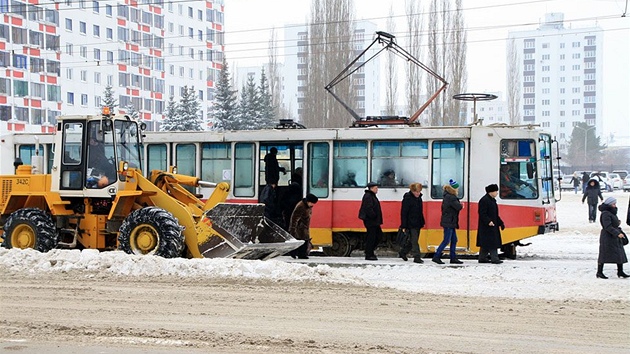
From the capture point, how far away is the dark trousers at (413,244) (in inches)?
672

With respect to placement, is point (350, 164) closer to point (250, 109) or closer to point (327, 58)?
point (327, 58)

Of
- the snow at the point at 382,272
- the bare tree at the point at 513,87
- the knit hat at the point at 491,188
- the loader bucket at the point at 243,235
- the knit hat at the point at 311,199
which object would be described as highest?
the bare tree at the point at 513,87

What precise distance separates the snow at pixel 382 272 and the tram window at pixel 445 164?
2.38 meters

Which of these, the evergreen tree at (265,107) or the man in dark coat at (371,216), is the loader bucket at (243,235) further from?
the evergreen tree at (265,107)

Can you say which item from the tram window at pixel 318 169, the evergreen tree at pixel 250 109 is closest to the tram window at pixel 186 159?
the tram window at pixel 318 169

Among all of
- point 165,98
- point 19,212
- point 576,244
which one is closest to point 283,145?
point 19,212

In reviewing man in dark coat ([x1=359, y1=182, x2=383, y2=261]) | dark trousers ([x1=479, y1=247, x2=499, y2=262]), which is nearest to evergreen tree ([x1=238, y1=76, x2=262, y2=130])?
man in dark coat ([x1=359, y1=182, x2=383, y2=261])

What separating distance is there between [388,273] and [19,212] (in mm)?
7178

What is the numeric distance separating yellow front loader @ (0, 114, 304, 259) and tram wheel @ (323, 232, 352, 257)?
289cm

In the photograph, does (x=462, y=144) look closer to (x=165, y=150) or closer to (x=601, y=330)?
(x=165, y=150)

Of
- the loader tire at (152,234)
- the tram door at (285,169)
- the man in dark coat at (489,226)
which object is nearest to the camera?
the loader tire at (152,234)

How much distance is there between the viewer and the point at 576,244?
2222 cm

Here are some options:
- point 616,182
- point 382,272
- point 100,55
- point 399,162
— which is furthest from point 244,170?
point 100,55

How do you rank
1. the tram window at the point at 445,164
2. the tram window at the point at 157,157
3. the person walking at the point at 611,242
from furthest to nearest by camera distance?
the tram window at the point at 157,157 → the tram window at the point at 445,164 → the person walking at the point at 611,242
